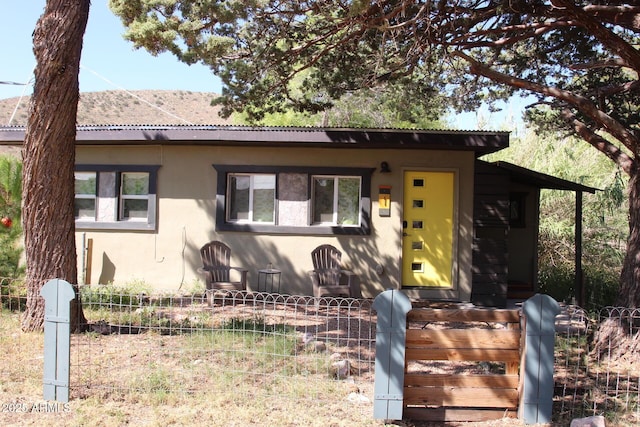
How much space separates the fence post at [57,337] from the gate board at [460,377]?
2.77m

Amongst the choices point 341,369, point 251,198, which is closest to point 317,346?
point 341,369

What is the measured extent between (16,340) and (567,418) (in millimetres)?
5604

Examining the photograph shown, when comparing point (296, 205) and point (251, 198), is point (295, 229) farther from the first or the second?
point (251, 198)

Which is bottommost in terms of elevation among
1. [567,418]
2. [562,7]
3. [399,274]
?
[567,418]

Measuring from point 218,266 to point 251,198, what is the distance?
1.52m

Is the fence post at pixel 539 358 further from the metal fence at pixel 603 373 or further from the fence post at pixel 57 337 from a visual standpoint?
the fence post at pixel 57 337

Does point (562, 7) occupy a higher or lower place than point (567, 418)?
higher

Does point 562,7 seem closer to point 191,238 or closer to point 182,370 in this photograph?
point 182,370

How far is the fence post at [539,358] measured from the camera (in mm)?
4195

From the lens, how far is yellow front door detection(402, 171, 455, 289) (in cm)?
991

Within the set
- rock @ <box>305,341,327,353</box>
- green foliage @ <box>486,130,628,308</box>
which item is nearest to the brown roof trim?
green foliage @ <box>486,130,628,308</box>

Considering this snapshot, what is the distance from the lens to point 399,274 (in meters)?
9.90

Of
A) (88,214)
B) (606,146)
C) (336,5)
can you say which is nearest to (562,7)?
(606,146)

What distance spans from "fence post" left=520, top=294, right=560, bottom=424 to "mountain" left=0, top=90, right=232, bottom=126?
36.8 metres
